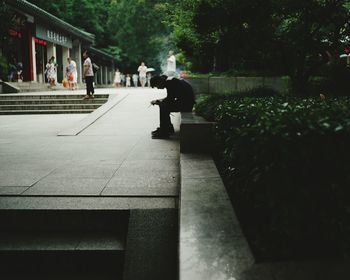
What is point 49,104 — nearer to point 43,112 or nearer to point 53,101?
point 53,101

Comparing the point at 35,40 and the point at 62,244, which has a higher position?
the point at 35,40

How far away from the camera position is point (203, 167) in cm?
491

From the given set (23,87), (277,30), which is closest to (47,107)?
(23,87)

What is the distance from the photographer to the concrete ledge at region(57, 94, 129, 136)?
31.2ft

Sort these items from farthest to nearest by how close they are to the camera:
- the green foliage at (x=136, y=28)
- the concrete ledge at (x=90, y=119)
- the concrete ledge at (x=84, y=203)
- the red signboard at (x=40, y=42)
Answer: the green foliage at (x=136, y=28), the red signboard at (x=40, y=42), the concrete ledge at (x=90, y=119), the concrete ledge at (x=84, y=203)

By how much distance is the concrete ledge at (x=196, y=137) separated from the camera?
5.94 meters

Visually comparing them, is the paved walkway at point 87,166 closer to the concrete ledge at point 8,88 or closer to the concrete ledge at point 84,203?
the concrete ledge at point 84,203

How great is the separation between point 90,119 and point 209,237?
355 inches

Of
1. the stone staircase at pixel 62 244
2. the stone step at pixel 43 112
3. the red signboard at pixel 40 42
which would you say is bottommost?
the stone staircase at pixel 62 244

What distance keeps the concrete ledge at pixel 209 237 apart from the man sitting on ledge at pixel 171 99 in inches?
167

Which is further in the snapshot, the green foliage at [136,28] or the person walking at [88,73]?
the green foliage at [136,28]

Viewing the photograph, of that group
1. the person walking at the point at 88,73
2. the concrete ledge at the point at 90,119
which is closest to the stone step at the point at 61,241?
the concrete ledge at the point at 90,119

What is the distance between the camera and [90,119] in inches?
450

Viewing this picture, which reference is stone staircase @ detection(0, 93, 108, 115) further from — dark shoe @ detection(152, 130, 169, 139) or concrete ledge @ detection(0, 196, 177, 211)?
concrete ledge @ detection(0, 196, 177, 211)
